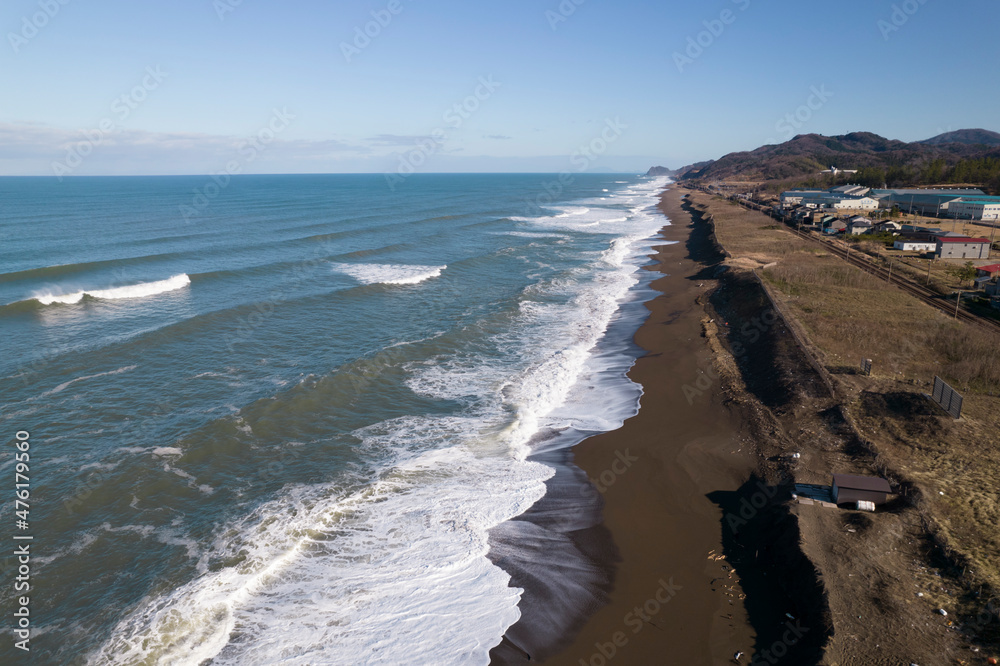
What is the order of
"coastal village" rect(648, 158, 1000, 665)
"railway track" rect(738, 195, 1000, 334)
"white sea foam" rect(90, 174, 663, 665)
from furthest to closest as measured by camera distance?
"railway track" rect(738, 195, 1000, 334)
"white sea foam" rect(90, 174, 663, 665)
"coastal village" rect(648, 158, 1000, 665)

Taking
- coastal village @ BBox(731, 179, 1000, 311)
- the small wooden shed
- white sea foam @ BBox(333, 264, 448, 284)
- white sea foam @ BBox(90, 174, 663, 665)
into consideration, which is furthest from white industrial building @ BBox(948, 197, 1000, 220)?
the small wooden shed

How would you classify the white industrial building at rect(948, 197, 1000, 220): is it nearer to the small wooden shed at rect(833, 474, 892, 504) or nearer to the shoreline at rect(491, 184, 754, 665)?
the shoreline at rect(491, 184, 754, 665)

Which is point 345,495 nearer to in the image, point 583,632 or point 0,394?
point 583,632

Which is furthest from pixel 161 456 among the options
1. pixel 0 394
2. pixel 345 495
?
pixel 0 394

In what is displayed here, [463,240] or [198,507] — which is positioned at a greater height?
[463,240]

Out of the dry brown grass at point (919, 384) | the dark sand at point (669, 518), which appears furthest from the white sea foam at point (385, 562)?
the dry brown grass at point (919, 384)

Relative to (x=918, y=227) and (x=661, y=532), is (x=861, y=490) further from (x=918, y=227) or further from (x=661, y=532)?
(x=918, y=227)

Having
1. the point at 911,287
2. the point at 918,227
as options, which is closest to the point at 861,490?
the point at 911,287
